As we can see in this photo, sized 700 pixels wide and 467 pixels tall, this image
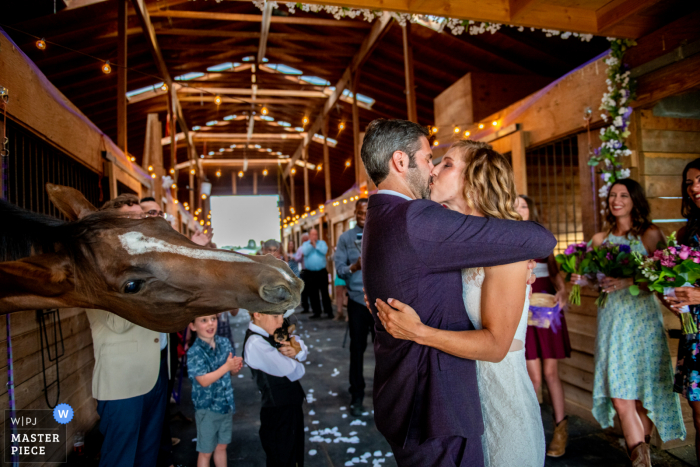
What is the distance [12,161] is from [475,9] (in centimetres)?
349

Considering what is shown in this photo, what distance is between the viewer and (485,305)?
1.26 meters

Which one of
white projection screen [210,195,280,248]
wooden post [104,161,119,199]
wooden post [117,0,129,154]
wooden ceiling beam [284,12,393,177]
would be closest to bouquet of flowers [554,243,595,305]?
wooden post [104,161,119,199]

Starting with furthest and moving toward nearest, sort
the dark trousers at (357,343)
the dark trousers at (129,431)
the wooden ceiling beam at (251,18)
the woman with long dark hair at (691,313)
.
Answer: the wooden ceiling beam at (251,18) < the dark trousers at (357,343) < the woman with long dark hair at (691,313) < the dark trousers at (129,431)

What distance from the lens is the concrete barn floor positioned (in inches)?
113

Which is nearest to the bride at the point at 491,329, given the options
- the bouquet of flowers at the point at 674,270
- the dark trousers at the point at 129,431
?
the bouquet of flowers at the point at 674,270

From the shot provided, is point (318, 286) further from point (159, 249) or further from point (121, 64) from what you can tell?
point (159, 249)

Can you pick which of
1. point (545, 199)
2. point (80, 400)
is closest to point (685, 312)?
point (80, 400)

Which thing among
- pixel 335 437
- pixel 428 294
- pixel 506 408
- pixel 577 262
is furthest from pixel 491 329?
pixel 335 437

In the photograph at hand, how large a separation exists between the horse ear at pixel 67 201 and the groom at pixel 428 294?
1192 millimetres

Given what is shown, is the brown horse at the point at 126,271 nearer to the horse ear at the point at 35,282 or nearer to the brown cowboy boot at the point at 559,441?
the horse ear at the point at 35,282

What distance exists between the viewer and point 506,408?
1369 millimetres

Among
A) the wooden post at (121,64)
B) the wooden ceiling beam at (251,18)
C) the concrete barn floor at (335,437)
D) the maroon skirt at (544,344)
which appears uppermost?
the wooden ceiling beam at (251,18)

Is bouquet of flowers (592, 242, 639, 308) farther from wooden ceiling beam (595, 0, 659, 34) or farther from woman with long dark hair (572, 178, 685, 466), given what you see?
wooden ceiling beam (595, 0, 659, 34)

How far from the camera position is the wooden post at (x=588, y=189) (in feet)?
11.8
